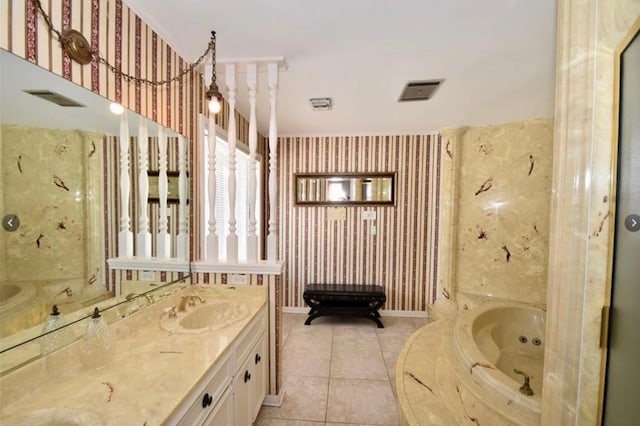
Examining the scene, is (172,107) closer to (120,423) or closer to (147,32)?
(147,32)

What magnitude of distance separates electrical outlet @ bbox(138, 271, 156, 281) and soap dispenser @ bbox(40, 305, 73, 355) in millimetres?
424

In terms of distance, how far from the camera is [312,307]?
3318 mm

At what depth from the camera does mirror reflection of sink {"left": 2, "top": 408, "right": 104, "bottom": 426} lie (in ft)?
2.50

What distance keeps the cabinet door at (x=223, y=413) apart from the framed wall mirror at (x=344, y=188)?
263cm

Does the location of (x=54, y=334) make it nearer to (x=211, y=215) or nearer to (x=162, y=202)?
(x=162, y=202)

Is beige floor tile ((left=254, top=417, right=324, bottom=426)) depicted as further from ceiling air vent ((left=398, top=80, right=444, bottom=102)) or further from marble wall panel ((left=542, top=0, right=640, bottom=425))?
ceiling air vent ((left=398, top=80, right=444, bottom=102))

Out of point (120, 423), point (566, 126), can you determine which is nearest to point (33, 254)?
point (120, 423)

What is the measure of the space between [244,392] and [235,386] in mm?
178

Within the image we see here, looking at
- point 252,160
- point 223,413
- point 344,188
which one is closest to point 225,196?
Result: point 252,160

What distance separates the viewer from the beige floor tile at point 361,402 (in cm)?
182

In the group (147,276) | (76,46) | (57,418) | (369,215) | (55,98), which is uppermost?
(76,46)

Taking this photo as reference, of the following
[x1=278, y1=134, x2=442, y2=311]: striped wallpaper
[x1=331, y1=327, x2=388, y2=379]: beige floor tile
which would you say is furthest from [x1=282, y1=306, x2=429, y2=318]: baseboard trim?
[x1=331, y1=327, x2=388, y2=379]: beige floor tile

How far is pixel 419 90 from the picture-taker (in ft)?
7.39

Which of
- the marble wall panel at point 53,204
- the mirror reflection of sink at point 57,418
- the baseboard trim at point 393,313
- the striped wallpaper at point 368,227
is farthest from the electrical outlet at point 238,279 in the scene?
the baseboard trim at point 393,313
